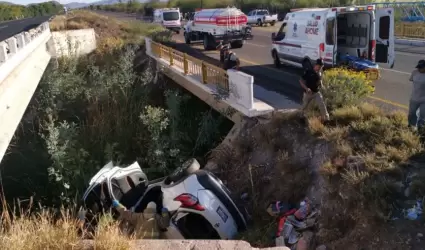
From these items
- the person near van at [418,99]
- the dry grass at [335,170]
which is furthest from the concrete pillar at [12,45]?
the person near van at [418,99]

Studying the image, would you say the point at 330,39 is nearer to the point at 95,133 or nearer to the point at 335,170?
the point at 335,170

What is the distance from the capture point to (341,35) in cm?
1462

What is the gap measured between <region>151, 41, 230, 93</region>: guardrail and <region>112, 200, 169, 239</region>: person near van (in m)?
4.33

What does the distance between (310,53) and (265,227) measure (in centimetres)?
815

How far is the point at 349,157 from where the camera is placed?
7078 mm

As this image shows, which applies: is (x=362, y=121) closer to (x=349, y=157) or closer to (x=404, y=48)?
(x=349, y=157)

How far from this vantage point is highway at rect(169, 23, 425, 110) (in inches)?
441

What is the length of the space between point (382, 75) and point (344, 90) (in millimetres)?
6170

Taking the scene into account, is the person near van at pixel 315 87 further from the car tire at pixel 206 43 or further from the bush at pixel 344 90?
the car tire at pixel 206 43

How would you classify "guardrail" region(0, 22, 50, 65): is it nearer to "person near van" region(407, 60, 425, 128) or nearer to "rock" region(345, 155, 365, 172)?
"rock" region(345, 155, 365, 172)

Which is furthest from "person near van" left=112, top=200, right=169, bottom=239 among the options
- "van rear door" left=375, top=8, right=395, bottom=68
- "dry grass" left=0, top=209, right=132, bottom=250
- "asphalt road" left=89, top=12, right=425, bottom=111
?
"van rear door" left=375, top=8, right=395, bottom=68

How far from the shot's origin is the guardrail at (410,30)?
25906 millimetres

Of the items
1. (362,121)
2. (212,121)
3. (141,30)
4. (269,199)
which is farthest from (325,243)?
(141,30)

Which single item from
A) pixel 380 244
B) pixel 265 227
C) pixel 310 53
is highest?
pixel 310 53
